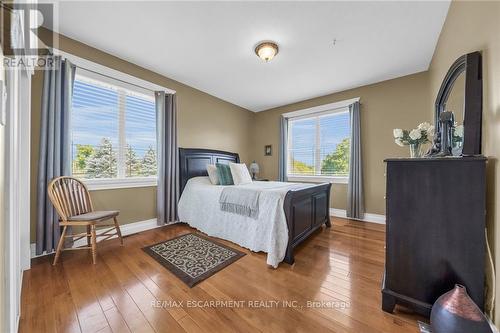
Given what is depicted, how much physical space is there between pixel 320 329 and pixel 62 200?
2676mm

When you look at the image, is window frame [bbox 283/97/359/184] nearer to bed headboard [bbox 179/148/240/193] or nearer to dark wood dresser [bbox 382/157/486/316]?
bed headboard [bbox 179/148/240/193]

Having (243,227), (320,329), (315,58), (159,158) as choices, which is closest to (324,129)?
(315,58)

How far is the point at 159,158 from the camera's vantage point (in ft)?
10.4

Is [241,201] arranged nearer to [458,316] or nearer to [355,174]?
[458,316]

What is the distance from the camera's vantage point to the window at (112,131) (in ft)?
8.21

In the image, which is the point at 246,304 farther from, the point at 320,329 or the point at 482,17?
the point at 482,17

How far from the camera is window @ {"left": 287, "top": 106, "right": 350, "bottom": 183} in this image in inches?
156

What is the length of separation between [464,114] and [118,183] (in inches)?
145

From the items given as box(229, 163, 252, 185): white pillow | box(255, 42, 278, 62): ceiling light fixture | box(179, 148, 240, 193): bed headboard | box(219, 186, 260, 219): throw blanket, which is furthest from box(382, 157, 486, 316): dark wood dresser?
box(179, 148, 240, 193): bed headboard

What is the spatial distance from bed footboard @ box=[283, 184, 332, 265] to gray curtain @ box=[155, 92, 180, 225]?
202 centimetres

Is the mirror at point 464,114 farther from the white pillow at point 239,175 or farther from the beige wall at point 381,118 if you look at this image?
the white pillow at point 239,175

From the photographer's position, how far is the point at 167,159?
3.21 meters

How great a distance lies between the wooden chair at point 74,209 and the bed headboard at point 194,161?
132 centimetres

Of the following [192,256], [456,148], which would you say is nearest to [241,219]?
[192,256]
